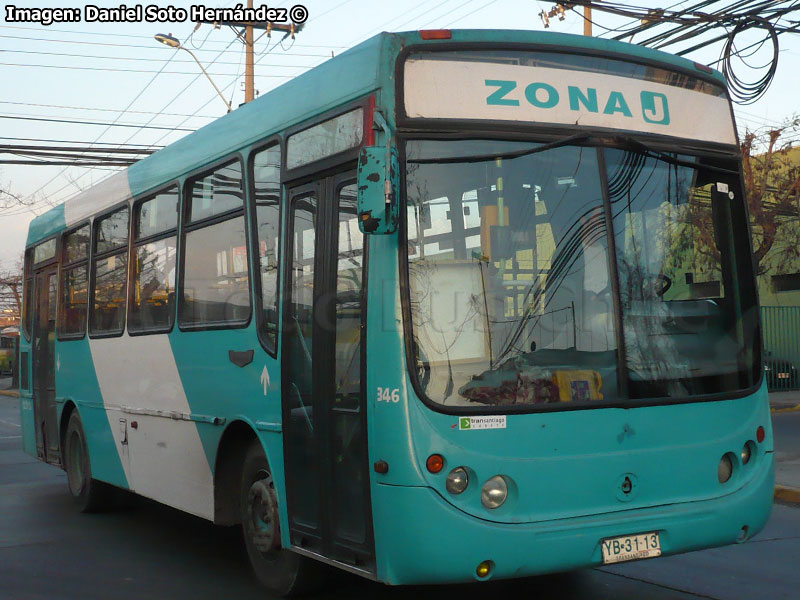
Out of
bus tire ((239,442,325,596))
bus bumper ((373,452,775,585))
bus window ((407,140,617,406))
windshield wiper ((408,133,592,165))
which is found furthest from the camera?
bus tire ((239,442,325,596))

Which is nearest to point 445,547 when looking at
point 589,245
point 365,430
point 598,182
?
point 365,430

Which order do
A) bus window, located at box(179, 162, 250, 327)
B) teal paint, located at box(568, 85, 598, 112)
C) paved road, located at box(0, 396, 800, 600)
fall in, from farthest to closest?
bus window, located at box(179, 162, 250, 327) → paved road, located at box(0, 396, 800, 600) → teal paint, located at box(568, 85, 598, 112)

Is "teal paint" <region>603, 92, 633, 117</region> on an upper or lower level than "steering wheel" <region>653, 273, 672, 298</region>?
upper

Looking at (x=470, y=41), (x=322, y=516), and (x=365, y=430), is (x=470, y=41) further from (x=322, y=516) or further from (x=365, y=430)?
(x=322, y=516)

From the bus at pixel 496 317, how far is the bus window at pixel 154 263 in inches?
62.8

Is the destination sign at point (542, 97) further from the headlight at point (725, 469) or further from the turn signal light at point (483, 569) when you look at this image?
the turn signal light at point (483, 569)

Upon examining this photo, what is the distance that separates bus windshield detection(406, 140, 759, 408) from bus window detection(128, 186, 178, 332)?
3.44 metres

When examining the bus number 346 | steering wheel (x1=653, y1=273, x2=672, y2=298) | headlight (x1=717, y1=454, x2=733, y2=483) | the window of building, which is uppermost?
the window of building

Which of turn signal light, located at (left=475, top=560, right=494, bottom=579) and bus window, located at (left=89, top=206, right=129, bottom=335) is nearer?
turn signal light, located at (left=475, top=560, right=494, bottom=579)

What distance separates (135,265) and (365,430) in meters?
4.36

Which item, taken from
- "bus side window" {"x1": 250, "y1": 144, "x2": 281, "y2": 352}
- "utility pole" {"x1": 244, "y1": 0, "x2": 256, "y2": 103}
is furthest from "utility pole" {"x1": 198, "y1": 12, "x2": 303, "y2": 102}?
"bus side window" {"x1": 250, "y1": 144, "x2": 281, "y2": 352}

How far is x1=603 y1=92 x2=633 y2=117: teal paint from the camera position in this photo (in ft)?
18.9

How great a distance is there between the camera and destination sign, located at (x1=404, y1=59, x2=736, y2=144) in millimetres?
5457

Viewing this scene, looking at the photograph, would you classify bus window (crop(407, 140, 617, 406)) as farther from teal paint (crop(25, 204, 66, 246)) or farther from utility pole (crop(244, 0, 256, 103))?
utility pole (crop(244, 0, 256, 103))
